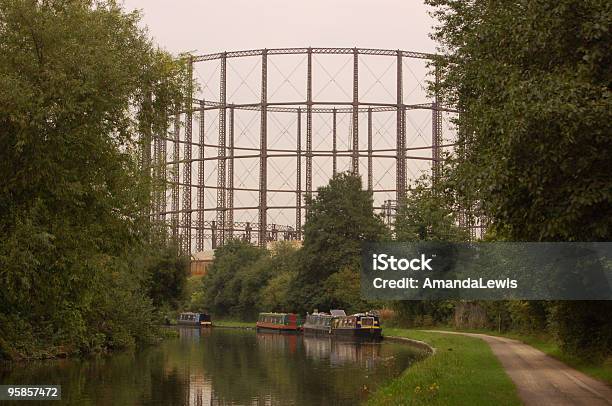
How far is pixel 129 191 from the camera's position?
1766cm

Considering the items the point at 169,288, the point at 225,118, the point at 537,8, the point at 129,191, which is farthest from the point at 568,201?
the point at 225,118

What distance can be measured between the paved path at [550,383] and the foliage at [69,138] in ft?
24.9

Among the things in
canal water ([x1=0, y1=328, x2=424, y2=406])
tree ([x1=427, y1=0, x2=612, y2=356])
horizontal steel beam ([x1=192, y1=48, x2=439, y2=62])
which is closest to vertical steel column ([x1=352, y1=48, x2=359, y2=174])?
horizontal steel beam ([x1=192, y1=48, x2=439, y2=62])

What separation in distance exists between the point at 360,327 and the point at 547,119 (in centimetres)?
3758

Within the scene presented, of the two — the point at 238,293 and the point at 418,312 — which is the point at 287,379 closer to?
the point at 418,312

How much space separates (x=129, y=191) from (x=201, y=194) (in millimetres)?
44829

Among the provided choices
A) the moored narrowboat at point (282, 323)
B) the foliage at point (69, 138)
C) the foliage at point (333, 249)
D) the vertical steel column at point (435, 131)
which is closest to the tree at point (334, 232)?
the foliage at point (333, 249)

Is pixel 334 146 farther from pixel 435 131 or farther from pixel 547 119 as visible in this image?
pixel 547 119

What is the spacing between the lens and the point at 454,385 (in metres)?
16.1

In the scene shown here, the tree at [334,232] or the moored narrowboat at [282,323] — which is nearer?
the moored narrowboat at [282,323]

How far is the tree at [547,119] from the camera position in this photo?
1011 centimetres

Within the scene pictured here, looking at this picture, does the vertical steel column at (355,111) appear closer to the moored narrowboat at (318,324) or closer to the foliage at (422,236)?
the foliage at (422,236)

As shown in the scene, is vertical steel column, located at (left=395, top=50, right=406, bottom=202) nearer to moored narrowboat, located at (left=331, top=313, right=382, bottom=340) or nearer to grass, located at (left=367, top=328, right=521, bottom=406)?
moored narrowboat, located at (left=331, top=313, right=382, bottom=340)

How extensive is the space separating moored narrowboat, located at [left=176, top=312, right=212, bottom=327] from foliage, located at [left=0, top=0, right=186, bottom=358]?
47.5 metres
